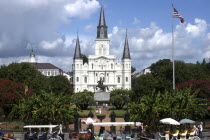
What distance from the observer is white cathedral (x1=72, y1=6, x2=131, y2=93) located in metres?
124

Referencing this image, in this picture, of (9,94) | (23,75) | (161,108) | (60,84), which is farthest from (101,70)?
(161,108)

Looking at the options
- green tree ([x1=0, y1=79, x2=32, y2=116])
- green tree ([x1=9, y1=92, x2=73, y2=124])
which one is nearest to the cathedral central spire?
green tree ([x1=0, y1=79, x2=32, y2=116])

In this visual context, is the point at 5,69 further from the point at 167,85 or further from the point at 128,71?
the point at 128,71

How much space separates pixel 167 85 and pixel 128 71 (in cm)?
5820

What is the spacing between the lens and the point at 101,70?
411 feet

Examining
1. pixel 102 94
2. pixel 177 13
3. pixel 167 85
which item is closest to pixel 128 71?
pixel 102 94

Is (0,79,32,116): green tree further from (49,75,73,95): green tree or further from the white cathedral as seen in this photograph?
the white cathedral

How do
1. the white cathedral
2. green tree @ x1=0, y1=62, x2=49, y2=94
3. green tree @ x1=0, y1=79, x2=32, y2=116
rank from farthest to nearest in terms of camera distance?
1. the white cathedral
2. green tree @ x1=0, y1=62, x2=49, y2=94
3. green tree @ x1=0, y1=79, x2=32, y2=116

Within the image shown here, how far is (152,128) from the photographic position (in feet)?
100

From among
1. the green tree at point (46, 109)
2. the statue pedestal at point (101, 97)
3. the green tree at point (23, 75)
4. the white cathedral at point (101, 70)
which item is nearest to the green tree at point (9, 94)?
the green tree at point (46, 109)

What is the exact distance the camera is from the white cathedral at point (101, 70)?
4887 inches

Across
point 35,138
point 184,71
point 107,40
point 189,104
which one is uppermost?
point 107,40

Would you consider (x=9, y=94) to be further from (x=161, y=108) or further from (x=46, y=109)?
(x=161, y=108)

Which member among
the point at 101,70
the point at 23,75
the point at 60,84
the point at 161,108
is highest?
the point at 101,70
